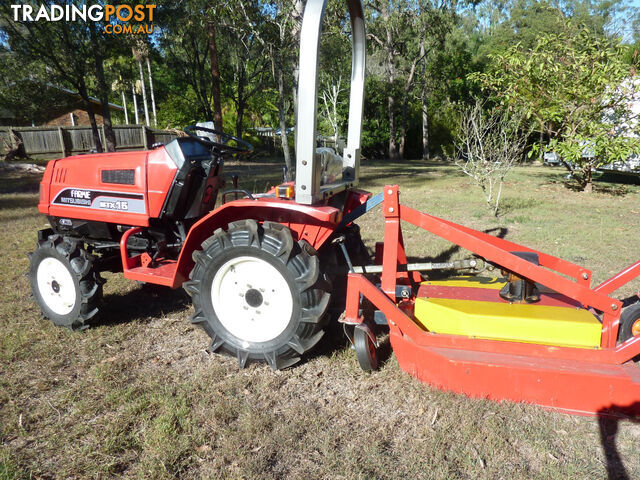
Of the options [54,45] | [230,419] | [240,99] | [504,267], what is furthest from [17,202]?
[240,99]

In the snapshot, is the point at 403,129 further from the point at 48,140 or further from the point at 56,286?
the point at 56,286

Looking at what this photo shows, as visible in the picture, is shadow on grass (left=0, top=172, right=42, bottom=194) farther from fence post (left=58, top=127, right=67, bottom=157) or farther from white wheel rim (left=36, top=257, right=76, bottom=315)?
white wheel rim (left=36, top=257, right=76, bottom=315)

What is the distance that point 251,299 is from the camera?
3014mm

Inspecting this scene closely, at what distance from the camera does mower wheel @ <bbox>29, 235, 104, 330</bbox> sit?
3.47 meters

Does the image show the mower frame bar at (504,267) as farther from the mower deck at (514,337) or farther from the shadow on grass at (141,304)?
the shadow on grass at (141,304)

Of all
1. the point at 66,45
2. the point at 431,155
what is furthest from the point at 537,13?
the point at 66,45

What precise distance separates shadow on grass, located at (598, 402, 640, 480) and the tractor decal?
10.9ft

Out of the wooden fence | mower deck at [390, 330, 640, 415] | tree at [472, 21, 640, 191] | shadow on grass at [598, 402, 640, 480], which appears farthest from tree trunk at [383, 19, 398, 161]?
shadow on grass at [598, 402, 640, 480]

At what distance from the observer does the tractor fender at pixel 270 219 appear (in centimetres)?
272

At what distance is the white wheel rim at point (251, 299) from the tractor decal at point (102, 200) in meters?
1.04

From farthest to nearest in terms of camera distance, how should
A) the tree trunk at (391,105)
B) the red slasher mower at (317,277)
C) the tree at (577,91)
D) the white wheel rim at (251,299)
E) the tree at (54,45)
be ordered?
the tree trunk at (391,105) < the tree at (54,45) < the tree at (577,91) < the white wheel rim at (251,299) < the red slasher mower at (317,277)

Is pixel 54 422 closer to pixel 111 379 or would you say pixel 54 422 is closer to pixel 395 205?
pixel 111 379

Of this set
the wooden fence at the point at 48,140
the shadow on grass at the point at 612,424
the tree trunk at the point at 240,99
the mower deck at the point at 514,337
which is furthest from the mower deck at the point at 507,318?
the tree trunk at the point at 240,99

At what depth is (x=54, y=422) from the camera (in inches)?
101
